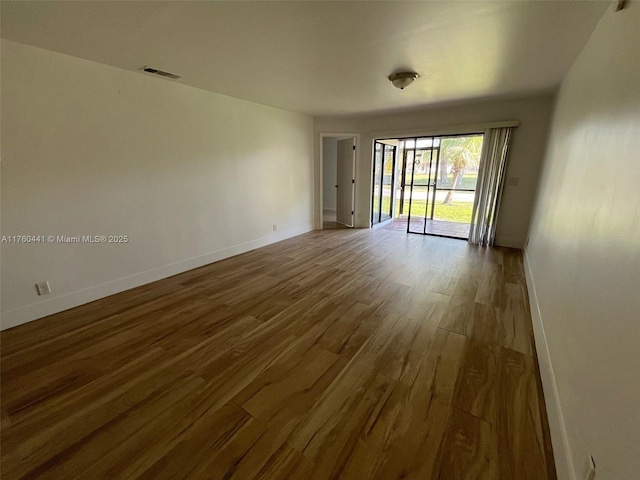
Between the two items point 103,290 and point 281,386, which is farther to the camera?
point 103,290

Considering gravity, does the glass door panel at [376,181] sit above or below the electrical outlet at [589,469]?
above

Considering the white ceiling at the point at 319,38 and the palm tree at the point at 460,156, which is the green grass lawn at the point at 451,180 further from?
the white ceiling at the point at 319,38

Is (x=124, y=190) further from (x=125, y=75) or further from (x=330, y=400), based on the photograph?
(x=330, y=400)

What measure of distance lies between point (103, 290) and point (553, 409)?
4034 millimetres

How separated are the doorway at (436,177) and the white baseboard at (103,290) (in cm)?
389

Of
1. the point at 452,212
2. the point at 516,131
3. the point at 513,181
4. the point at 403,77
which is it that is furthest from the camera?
the point at 452,212

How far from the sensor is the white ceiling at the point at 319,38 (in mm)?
1770

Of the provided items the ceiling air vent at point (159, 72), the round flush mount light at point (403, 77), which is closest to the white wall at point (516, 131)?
the round flush mount light at point (403, 77)

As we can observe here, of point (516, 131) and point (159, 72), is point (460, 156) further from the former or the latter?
point (159, 72)

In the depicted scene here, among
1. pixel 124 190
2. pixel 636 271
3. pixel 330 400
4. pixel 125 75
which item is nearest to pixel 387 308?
pixel 330 400

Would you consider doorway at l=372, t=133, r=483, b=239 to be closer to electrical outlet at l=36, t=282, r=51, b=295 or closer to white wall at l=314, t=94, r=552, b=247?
white wall at l=314, t=94, r=552, b=247

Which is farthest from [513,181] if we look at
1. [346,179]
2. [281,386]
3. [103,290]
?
[103,290]

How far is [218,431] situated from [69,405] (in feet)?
3.30

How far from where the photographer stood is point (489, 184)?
4605 millimetres
